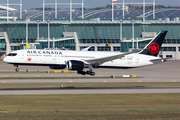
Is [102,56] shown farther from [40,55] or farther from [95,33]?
[95,33]

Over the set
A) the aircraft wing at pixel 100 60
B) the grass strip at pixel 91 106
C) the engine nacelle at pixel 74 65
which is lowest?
the grass strip at pixel 91 106

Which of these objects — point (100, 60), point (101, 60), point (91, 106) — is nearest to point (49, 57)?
point (100, 60)

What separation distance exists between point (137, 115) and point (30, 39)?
426ft

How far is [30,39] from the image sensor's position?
5842 inches

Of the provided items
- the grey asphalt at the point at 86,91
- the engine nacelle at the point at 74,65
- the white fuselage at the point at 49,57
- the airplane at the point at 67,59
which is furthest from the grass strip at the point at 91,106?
the white fuselage at the point at 49,57

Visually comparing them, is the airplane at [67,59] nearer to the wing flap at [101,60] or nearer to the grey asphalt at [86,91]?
the wing flap at [101,60]

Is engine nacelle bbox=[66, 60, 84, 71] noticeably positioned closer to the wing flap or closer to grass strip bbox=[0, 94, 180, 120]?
the wing flap

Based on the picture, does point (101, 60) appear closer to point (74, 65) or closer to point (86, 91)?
point (74, 65)

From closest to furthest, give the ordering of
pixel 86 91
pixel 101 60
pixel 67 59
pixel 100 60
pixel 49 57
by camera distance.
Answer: pixel 86 91
pixel 49 57
pixel 67 59
pixel 100 60
pixel 101 60

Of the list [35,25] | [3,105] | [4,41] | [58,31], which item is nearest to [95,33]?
[58,31]

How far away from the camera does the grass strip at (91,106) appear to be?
73.8ft

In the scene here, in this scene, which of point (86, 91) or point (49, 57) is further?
point (49, 57)

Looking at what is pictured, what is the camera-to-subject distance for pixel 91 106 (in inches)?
1070

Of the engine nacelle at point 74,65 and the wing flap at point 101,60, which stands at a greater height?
the wing flap at point 101,60
